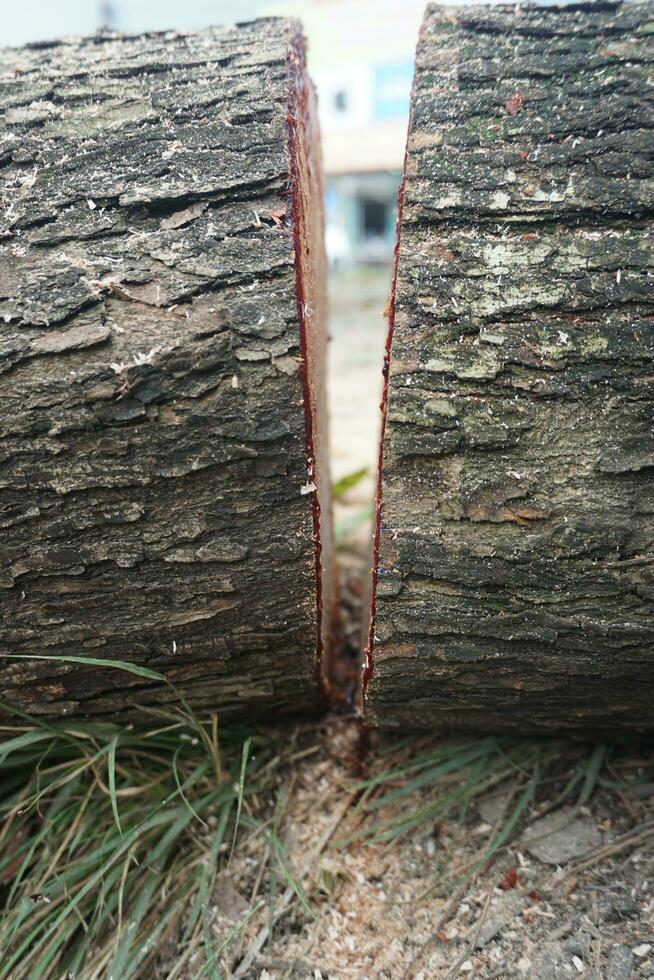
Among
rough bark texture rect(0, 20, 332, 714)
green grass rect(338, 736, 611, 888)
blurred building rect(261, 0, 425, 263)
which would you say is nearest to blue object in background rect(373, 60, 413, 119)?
blurred building rect(261, 0, 425, 263)

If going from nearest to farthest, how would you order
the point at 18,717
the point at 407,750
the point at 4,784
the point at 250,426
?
the point at 250,426
the point at 18,717
the point at 4,784
the point at 407,750

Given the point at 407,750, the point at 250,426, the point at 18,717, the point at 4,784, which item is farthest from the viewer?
the point at 407,750

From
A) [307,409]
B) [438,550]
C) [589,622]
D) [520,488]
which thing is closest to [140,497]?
[307,409]

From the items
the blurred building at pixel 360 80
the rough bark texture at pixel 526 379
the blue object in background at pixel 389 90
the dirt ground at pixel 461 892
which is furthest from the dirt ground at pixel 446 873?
the blue object in background at pixel 389 90

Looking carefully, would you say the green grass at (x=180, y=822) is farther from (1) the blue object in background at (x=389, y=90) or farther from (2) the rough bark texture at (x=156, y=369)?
(1) the blue object in background at (x=389, y=90)

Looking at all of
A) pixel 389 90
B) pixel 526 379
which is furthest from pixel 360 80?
pixel 526 379

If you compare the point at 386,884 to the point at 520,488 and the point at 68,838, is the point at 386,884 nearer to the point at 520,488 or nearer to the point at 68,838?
the point at 68,838
